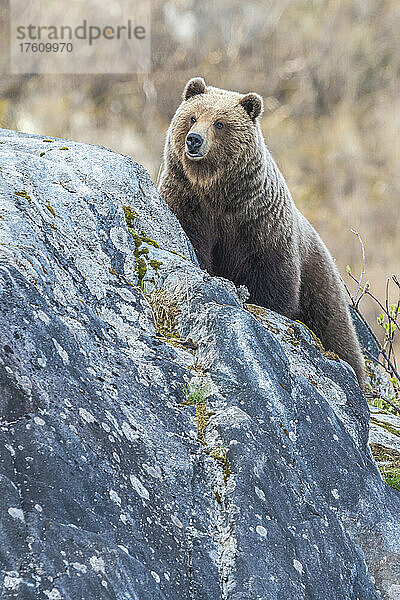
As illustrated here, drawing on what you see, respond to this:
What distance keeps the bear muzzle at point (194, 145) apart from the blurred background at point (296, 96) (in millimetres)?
12543

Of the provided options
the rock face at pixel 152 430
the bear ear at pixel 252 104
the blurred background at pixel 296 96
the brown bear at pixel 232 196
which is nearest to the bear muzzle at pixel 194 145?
the brown bear at pixel 232 196

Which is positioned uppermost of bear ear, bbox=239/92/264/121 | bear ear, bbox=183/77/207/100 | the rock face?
bear ear, bbox=183/77/207/100

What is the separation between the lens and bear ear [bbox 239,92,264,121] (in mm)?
5965

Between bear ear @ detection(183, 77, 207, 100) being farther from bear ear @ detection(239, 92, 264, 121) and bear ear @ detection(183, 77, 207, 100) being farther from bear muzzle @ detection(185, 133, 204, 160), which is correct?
bear muzzle @ detection(185, 133, 204, 160)

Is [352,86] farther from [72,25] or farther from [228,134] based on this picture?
[228,134]

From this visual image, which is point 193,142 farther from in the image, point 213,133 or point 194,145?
point 213,133

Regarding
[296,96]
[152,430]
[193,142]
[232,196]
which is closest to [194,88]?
[193,142]

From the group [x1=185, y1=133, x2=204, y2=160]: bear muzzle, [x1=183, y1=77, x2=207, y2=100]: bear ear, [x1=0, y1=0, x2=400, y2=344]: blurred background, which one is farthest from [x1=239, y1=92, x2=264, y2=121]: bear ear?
[x1=0, y1=0, x2=400, y2=344]: blurred background

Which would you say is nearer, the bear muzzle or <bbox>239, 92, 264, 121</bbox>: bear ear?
the bear muzzle

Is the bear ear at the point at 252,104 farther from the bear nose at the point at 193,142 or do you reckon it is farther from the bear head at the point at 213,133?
the bear nose at the point at 193,142

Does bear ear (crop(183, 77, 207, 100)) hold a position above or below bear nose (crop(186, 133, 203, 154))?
above

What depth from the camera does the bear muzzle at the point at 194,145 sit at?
5488mm

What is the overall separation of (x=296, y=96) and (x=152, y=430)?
22355 millimetres

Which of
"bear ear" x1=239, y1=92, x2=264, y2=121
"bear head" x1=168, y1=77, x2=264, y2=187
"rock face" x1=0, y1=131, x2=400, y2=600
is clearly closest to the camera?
"rock face" x1=0, y1=131, x2=400, y2=600
